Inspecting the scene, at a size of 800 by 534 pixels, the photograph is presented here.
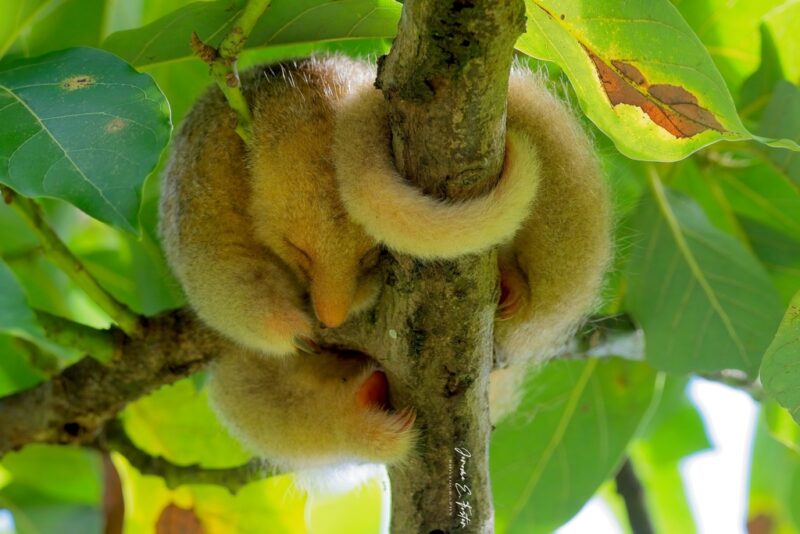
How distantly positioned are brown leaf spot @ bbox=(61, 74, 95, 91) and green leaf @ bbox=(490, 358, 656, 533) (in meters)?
1.82

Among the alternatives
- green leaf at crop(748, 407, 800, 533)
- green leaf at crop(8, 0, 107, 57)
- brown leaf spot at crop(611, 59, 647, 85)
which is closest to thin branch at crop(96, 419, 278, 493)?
green leaf at crop(8, 0, 107, 57)

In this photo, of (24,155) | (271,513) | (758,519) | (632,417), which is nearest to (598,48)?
(24,155)

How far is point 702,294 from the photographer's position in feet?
9.32

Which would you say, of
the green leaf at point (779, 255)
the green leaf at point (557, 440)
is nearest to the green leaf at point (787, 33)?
the green leaf at point (779, 255)

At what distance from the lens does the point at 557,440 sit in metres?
3.30

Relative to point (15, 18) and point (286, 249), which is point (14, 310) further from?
point (15, 18)

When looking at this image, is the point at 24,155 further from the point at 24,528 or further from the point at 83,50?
the point at 24,528

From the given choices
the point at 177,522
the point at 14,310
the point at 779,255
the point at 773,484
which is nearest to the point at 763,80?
the point at 779,255

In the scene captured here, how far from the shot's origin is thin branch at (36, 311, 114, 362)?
2.57m

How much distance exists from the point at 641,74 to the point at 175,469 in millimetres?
1865

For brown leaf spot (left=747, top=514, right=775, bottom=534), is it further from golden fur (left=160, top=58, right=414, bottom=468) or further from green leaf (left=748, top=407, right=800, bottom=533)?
golden fur (left=160, top=58, right=414, bottom=468)

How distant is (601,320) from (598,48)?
3.82 ft

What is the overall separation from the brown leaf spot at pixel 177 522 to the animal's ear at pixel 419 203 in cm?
168

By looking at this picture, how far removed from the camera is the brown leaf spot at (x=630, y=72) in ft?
6.29
